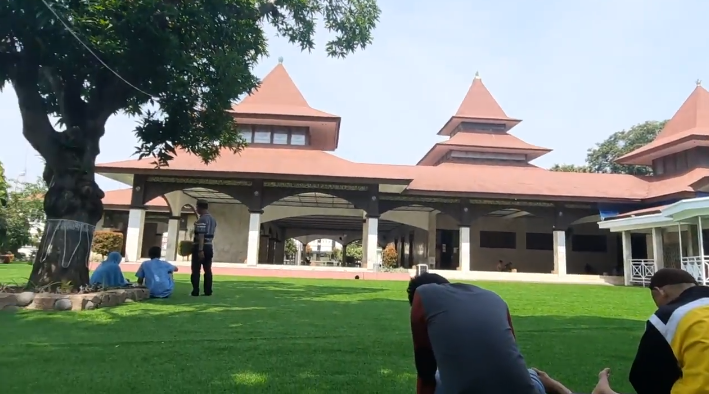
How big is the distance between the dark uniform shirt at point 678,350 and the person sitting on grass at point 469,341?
43 cm

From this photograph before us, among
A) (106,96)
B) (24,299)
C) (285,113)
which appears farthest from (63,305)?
(285,113)

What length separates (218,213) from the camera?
69.1 feet

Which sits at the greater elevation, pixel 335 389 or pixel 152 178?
pixel 152 178

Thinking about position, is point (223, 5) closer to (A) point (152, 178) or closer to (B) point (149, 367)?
(B) point (149, 367)

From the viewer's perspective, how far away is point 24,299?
625 centimetres

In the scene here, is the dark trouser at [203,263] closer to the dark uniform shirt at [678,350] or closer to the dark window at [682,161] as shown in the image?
the dark uniform shirt at [678,350]

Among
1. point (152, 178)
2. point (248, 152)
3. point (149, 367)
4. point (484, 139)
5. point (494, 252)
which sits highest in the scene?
point (484, 139)

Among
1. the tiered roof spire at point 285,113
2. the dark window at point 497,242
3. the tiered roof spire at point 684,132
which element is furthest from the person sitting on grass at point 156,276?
Answer: the tiered roof spire at point 684,132

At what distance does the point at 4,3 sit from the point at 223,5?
256 centimetres

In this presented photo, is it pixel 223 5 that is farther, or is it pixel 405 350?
pixel 223 5

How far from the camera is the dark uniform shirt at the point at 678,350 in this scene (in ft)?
5.53

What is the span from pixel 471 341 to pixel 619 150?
40.1 metres

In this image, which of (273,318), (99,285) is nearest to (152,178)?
(99,285)

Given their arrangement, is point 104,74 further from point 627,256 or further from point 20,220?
point 20,220
